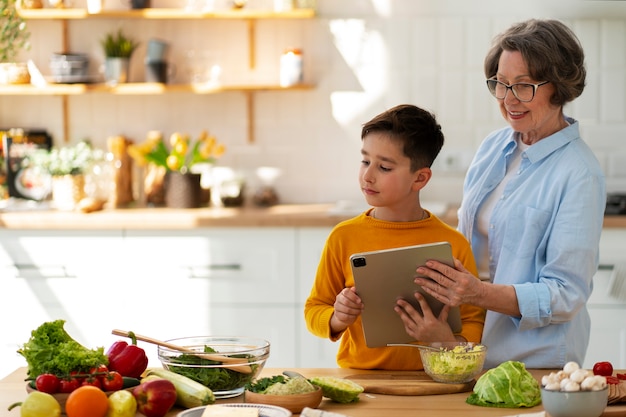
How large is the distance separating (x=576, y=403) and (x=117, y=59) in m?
3.14

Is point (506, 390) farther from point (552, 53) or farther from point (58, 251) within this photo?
point (58, 251)

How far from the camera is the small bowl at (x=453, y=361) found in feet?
6.18

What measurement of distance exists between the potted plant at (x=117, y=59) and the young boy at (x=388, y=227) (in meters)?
2.33

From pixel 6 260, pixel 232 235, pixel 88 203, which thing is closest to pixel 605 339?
pixel 232 235

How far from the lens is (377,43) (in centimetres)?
436

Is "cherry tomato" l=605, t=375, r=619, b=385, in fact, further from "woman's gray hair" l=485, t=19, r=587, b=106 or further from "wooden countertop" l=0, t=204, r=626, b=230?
"wooden countertop" l=0, t=204, r=626, b=230

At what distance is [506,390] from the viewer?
1.76 m

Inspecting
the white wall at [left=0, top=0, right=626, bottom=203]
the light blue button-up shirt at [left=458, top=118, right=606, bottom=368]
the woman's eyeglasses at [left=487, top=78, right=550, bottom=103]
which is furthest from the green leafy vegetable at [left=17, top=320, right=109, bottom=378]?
the white wall at [left=0, top=0, right=626, bottom=203]

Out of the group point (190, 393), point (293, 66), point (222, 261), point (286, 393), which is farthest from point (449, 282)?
point (293, 66)

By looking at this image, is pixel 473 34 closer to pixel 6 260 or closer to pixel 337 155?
pixel 337 155

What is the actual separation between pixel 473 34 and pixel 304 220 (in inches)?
48.2

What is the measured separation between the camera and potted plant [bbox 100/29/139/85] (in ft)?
14.1

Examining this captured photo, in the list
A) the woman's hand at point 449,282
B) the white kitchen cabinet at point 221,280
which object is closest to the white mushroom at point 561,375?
the woman's hand at point 449,282

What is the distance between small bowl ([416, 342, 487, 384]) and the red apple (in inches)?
20.7
